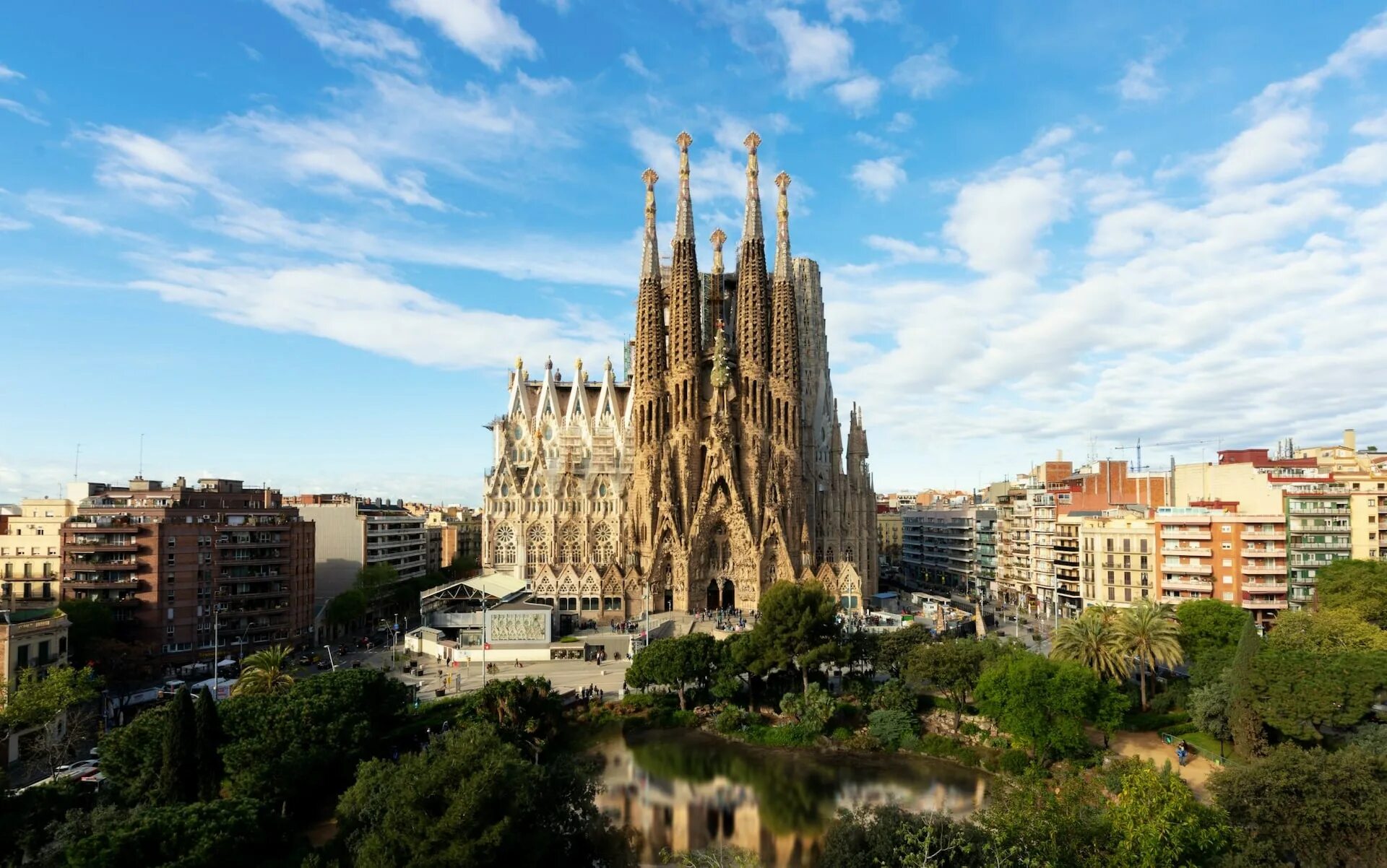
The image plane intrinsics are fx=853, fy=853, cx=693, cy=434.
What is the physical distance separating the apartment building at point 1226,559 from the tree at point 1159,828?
3519 cm

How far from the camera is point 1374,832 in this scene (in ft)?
69.2

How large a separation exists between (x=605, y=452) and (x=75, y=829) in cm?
5443

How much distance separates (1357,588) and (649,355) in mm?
47189

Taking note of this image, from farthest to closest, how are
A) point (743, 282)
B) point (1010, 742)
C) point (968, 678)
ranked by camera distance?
point (743, 282) < point (968, 678) < point (1010, 742)

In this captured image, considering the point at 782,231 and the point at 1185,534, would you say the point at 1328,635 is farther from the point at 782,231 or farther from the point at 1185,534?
the point at 782,231

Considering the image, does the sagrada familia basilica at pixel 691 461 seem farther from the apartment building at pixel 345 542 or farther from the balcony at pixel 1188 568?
the balcony at pixel 1188 568

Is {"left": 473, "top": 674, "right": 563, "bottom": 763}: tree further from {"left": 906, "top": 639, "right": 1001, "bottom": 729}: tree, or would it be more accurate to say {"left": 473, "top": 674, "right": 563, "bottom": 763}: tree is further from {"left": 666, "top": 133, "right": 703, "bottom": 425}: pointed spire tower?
{"left": 666, "top": 133, "right": 703, "bottom": 425}: pointed spire tower

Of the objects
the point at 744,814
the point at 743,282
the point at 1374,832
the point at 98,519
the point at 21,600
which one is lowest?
the point at 744,814

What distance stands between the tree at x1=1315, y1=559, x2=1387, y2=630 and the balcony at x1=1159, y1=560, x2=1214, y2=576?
6.31m

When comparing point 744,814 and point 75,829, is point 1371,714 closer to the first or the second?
point 744,814

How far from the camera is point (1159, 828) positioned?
1767 centimetres

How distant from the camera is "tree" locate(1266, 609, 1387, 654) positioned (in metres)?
35.7

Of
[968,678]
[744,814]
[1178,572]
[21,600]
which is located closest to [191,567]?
[21,600]

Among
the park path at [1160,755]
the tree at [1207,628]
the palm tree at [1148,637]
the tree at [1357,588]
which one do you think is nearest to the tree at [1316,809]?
the park path at [1160,755]
